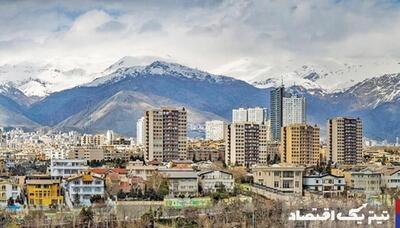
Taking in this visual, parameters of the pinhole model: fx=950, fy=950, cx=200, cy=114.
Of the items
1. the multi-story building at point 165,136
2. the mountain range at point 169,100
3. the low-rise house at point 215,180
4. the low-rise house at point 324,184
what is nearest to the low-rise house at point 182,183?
the low-rise house at point 215,180

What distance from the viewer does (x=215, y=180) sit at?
34.9ft

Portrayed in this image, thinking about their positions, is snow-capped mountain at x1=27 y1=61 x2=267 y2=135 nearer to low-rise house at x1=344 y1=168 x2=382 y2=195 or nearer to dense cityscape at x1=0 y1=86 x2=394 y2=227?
dense cityscape at x1=0 y1=86 x2=394 y2=227

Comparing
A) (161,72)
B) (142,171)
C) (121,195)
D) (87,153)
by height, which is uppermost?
(161,72)

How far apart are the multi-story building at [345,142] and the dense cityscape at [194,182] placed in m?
0.02

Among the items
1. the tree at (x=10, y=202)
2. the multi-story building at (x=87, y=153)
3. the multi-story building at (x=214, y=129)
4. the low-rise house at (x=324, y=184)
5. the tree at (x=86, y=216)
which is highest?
the multi-story building at (x=214, y=129)

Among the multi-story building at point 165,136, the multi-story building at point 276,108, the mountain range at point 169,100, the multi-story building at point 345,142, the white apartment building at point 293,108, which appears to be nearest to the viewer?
the multi-story building at point 165,136

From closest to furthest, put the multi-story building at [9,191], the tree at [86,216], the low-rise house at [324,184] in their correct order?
the tree at [86,216], the multi-story building at [9,191], the low-rise house at [324,184]

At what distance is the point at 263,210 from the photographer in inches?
319

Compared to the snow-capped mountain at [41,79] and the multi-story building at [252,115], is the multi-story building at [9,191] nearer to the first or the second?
the multi-story building at [252,115]

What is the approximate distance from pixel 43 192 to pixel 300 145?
23.0 ft

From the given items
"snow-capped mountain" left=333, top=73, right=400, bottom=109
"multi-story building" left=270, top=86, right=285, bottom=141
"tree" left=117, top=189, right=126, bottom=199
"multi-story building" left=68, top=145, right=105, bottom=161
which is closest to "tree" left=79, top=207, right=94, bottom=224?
"tree" left=117, top=189, right=126, bottom=199

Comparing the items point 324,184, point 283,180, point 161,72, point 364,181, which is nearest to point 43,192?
point 283,180

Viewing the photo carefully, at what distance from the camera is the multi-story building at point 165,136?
15.6 m

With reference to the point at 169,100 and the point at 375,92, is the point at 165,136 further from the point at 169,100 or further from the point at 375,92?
the point at 375,92
